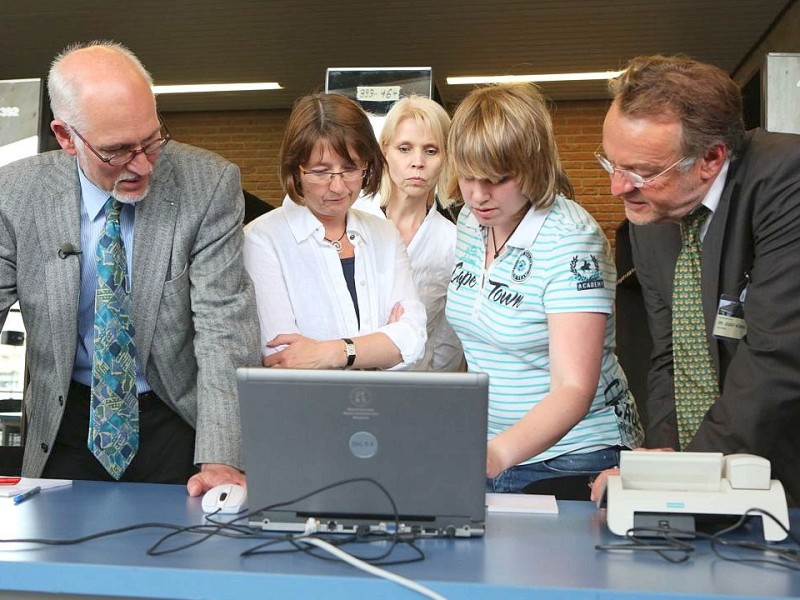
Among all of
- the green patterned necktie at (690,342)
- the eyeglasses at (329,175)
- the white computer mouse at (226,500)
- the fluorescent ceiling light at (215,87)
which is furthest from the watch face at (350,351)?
the fluorescent ceiling light at (215,87)

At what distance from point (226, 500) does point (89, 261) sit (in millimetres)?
776

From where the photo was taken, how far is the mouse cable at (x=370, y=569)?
1.13 metres

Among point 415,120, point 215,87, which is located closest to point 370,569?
point 415,120

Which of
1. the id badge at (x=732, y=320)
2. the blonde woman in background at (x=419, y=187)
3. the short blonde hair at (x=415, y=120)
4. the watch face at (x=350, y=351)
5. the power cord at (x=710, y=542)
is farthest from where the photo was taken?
the short blonde hair at (x=415, y=120)

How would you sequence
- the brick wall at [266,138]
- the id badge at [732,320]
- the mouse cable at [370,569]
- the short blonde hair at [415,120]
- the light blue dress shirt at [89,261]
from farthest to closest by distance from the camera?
the brick wall at [266,138]
the short blonde hair at [415,120]
the light blue dress shirt at [89,261]
the id badge at [732,320]
the mouse cable at [370,569]

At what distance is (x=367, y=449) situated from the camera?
1.34m

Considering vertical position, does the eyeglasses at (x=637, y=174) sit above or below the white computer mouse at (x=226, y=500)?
above

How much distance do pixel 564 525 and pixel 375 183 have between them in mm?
1111

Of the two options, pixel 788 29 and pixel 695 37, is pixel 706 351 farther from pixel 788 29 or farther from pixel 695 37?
pixel 695 37

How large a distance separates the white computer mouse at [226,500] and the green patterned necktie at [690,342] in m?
0.95

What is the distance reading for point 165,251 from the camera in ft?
6.91

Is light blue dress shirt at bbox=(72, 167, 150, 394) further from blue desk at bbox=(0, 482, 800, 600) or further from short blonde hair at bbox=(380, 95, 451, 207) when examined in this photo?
short blonde hair at bbox=(380, 95, 451, 207)

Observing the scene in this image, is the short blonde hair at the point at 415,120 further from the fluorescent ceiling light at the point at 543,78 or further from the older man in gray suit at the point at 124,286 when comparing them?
the fluorescent ceiling light at the point at 543,78

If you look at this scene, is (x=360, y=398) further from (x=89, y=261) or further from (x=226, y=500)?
(x=89, y=261)
